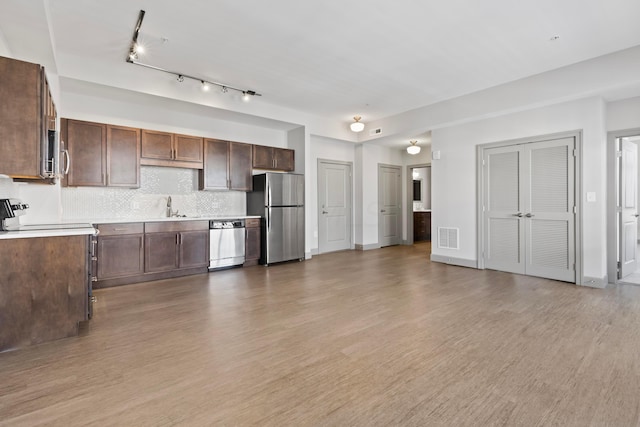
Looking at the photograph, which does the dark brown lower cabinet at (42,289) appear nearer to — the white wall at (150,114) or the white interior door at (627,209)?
the white wall at (150,114)

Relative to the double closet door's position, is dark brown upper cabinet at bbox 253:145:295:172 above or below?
above

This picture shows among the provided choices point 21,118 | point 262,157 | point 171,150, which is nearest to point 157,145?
point 171,150

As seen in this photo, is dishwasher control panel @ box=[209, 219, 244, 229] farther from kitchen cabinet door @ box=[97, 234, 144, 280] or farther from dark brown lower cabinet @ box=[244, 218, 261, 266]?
kitchen cabinet door @ box=[97, 234, 144, 280]

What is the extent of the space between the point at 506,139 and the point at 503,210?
1141 millimetres

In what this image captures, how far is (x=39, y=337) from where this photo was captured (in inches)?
101

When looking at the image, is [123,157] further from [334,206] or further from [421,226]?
[421,226]

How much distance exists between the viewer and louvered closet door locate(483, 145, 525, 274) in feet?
16.6

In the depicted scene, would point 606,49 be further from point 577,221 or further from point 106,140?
point 106,140

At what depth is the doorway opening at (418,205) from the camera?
28.9 ft

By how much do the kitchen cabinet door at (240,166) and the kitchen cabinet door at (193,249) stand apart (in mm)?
1085

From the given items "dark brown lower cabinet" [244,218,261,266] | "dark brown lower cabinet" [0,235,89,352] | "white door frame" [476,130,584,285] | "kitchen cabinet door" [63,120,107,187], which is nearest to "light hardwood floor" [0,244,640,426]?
"dark brown lower cabinet" [0,235,89,352]

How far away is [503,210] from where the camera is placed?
5238 millimetres

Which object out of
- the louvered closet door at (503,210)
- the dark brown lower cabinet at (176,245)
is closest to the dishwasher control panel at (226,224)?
the dark brown lower cabinet at (176,245)

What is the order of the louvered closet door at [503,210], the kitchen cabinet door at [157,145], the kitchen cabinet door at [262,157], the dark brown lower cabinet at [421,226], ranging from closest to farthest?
1. the kitchen cabinet door at [157,145]
2. the louvered closet door at [503,210]
3. the kitchen cabinet door at [262,157]
4. the dark brown lower cabinet at [421,226]
